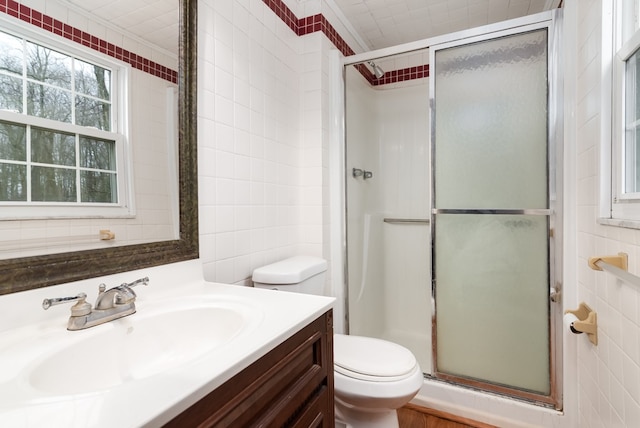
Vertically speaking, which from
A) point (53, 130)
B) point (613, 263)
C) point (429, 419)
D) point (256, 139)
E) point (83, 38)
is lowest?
point (429, 419)

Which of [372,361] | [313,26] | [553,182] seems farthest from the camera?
[313,26]

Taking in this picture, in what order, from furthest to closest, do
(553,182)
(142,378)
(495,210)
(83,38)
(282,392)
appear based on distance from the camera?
1. (495,210)
2. (553,182)
3. (83,38)
4. (282,392)
5. (142,378)

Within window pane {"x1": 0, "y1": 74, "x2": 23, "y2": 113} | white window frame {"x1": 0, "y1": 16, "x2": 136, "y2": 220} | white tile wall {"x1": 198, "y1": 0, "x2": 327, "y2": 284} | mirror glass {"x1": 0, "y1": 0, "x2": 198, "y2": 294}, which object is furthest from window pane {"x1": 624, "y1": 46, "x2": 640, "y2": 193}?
window pane {"x1": 0, "y1": 74, "x2": 23, "y2": 113}

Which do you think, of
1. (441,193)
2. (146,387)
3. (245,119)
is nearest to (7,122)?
(146,387)

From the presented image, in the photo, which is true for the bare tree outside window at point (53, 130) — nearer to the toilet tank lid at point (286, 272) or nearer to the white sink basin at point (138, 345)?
the white sink basin at point (138, 345)

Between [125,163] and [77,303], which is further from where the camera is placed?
[125,163]

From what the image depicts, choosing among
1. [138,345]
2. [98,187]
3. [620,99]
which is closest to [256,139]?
[98,187]

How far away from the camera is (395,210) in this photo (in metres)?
2.69

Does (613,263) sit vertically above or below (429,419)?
above

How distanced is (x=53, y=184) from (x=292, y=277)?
33.9 inches

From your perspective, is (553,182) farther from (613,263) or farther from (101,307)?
(101,307)

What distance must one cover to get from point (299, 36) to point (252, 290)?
153 cm

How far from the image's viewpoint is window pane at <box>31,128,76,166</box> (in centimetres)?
76

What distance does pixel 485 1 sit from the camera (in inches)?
75.2
